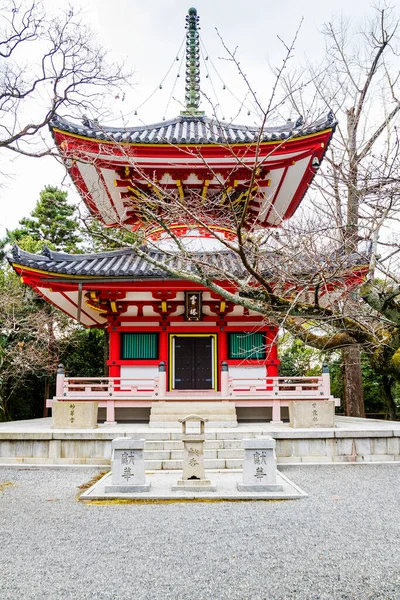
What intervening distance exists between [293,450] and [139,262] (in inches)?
243

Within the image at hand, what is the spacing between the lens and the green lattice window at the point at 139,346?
12.9 meters

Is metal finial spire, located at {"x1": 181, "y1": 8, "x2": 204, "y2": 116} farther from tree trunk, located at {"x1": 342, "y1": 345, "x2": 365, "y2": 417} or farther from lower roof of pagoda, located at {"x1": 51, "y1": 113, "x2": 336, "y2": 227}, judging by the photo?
tree trunk, located at {"x1": 342, "y1": 345, "x2": 365, "y2": 417}

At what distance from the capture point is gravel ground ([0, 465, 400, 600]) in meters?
3.85

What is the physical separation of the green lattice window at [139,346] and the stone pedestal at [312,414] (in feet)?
14.4

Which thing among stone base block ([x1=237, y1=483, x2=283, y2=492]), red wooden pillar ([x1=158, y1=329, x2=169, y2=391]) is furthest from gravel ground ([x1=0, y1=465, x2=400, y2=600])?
red wooden pillar ([x1=158, y1=329, x2=169, y2=391])

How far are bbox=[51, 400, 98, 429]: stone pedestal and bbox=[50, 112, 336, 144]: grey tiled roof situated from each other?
19.5 ft

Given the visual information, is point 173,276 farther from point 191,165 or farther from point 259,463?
point 259,463

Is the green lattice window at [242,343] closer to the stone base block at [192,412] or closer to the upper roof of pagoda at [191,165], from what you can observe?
the stone base block at [192,412]

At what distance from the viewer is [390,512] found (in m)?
6.23

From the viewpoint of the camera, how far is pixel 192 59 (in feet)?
55.9

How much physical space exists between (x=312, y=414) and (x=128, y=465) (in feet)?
15.7

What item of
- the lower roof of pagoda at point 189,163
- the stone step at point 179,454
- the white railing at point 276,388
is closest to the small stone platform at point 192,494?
the stone step at point 179,454

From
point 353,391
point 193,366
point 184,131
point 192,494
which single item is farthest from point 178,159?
point 353,391

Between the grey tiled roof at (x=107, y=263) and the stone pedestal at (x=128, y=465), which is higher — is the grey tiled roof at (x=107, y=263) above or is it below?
above
